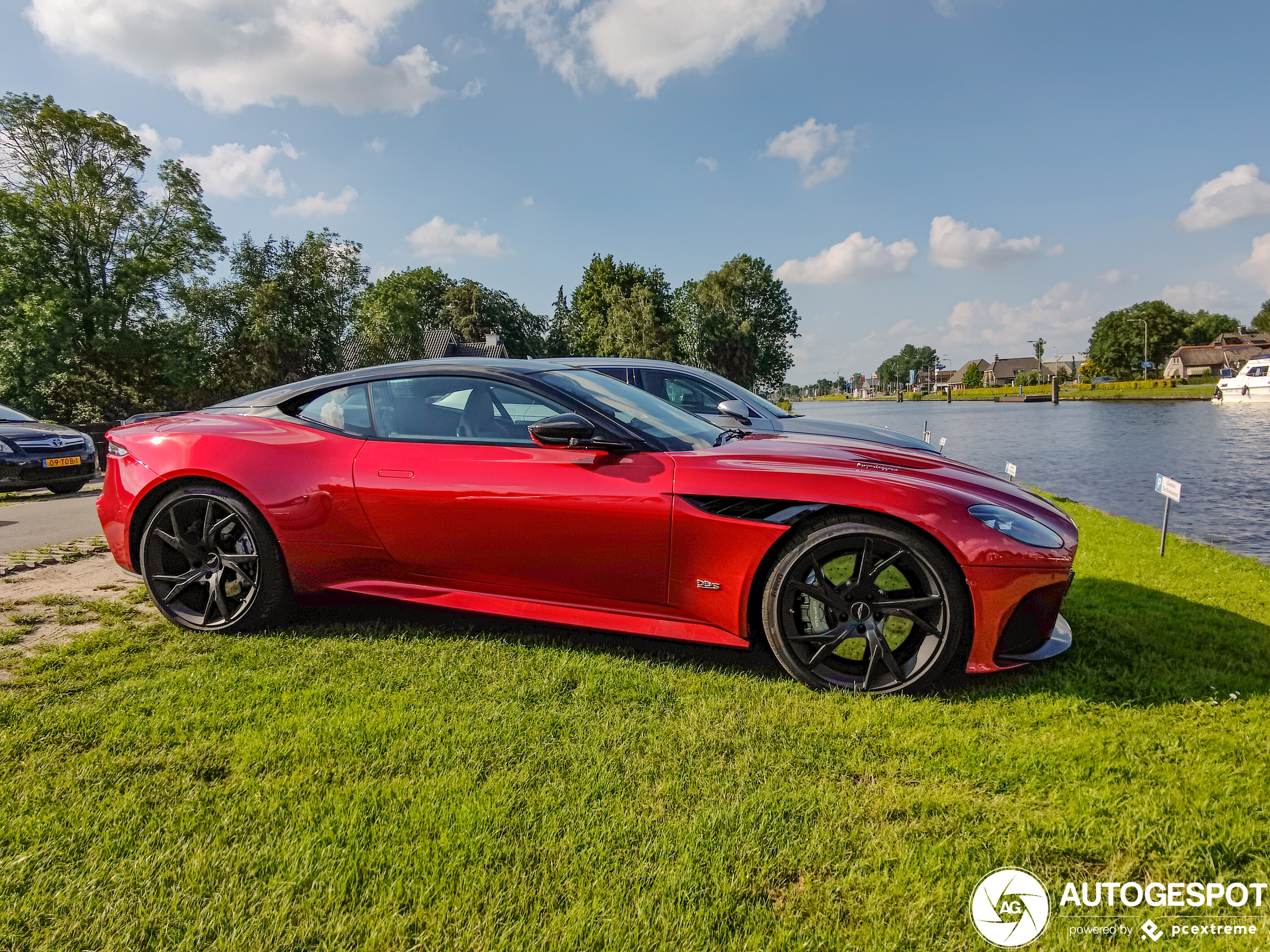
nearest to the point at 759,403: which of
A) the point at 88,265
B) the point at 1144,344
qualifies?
the point at 88,265

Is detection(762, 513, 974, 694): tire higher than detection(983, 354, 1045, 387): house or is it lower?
lower

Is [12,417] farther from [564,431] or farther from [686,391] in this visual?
[564,431]

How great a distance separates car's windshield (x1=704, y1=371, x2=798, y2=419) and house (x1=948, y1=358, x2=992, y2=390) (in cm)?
15693

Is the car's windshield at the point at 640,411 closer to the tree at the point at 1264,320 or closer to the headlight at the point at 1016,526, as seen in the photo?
the headlight at the point at 1016,526

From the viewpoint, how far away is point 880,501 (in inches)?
108

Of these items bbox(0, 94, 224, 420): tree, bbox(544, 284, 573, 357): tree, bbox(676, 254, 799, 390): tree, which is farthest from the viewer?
bbox(544, 284, 573, 357): tree

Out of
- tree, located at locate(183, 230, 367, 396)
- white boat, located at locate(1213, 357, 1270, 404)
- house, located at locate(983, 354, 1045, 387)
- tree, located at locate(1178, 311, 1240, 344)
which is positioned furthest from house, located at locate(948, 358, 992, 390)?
tree, located at locate(183, 230, 367, 396)

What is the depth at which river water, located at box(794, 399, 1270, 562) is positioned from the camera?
11859mm

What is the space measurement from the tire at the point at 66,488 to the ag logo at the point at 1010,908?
41.3 ft

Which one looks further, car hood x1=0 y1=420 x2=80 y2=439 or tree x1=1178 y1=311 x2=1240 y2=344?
tree x1=1178 y1=311 x2=1240 y2=344

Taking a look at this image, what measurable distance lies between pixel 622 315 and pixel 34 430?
153 ft

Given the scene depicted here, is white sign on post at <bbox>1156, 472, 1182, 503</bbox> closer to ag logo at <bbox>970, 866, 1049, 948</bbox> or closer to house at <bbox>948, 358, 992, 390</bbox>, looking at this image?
ag logo at <bbox>970, 866, 1049, 948</bbox>

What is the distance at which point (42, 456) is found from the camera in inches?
380

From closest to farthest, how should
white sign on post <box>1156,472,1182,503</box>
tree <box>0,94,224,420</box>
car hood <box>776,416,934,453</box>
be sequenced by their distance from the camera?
car hood <box>776,416,934,453</box>
white sign on post <box>1156,472,1182,503</box>
tree <box>0,94,224,420</box>
